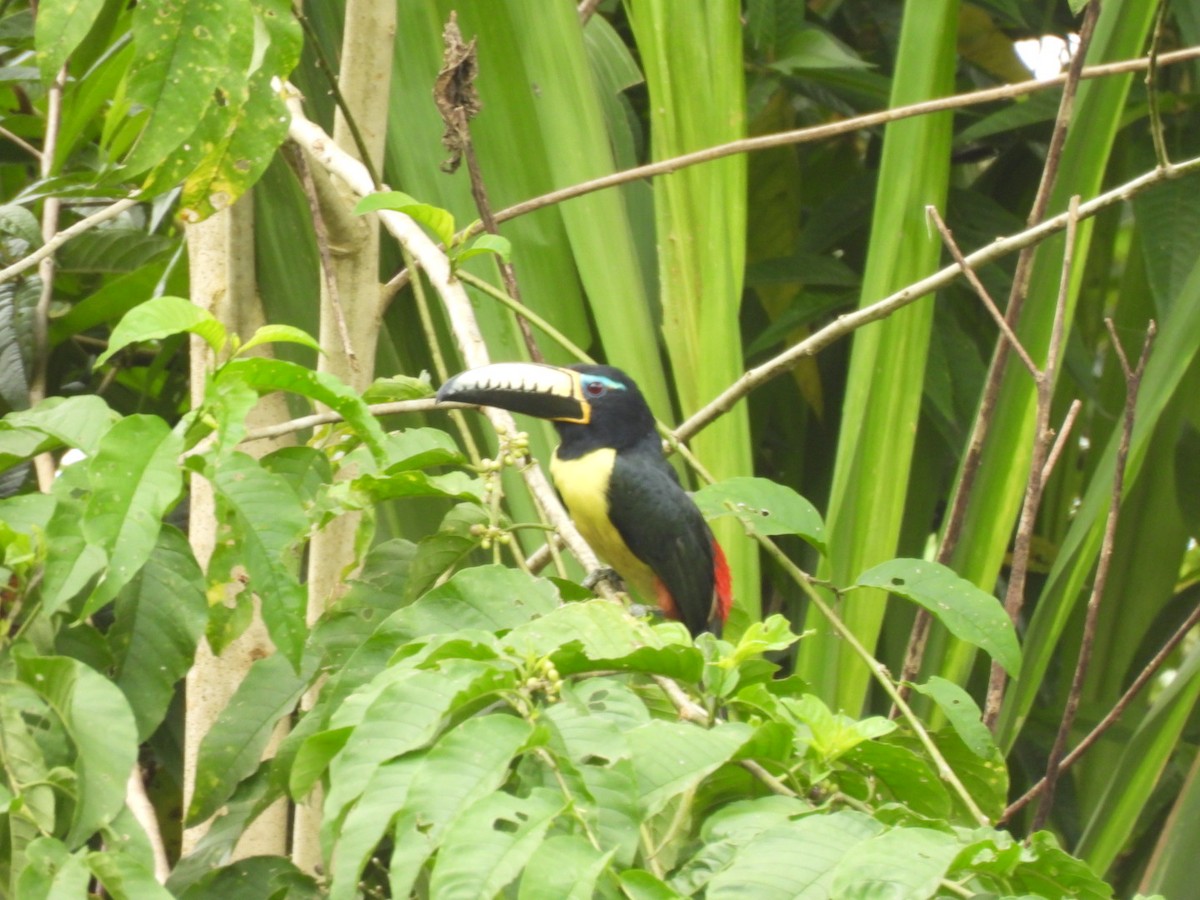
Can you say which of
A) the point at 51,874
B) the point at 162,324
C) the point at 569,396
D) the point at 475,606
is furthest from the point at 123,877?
the point at 569,396

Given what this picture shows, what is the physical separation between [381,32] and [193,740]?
1.09 meters

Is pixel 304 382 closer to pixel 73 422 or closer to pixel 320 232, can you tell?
pixel 73 422

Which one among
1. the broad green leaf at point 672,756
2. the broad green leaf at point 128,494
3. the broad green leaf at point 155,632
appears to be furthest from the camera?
the broad green leaf at point 155,632

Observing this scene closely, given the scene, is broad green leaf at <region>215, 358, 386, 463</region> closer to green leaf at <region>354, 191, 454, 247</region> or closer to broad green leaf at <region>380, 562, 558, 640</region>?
broad green leaf at <region>380, 562, 558, 640</region>

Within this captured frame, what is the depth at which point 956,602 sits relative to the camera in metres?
1.62

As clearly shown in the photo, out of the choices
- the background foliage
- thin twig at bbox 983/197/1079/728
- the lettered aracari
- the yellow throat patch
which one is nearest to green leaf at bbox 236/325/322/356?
the background foliage

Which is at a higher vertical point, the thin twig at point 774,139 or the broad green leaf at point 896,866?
the thin twig at point 774,139

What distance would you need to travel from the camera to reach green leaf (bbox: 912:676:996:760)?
1476 millimetres

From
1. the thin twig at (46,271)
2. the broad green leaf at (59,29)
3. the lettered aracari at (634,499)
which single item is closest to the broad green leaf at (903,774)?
the broad green leaf at (59,29)

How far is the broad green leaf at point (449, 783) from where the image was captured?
3.00 ft

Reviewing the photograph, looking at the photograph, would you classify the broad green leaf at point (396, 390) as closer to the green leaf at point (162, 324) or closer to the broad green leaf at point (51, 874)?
the green leaf at point (162, 324)

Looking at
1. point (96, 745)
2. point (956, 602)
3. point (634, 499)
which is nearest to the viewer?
point (96, 745)

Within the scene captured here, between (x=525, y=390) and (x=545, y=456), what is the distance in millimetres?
495

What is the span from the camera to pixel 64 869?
104 centimetres
